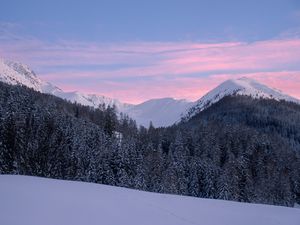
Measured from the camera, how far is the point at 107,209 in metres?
13.8

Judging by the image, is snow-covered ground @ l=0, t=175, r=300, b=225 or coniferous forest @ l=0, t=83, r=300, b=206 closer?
snow-covered ground @ l=0, t=175, r=300, b=225

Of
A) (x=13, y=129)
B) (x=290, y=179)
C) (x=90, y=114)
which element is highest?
(x=90, y=114)

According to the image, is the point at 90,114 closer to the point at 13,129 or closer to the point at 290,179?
the point at 290,179

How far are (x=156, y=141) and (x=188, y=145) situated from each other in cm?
1579

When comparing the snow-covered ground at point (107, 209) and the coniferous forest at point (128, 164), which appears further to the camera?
the coniferous forest at point (128, 164)

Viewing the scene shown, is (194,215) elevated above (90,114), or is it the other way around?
(90,114)

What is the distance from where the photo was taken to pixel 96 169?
174 ft

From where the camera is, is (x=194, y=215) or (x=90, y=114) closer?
(x=194, y=215)

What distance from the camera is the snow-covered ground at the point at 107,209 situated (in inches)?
462

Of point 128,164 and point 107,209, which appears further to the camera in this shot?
point 128,164

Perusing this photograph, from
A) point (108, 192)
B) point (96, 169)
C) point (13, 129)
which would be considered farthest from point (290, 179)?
point (108, 192)

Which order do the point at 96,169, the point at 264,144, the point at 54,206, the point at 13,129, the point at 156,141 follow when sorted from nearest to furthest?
the point at 54,206
the point at 13,129
the point at 96,169
the point at 264,144
the point at 156,141

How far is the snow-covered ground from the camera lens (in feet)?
38.5

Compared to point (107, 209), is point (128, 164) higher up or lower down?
lower down
